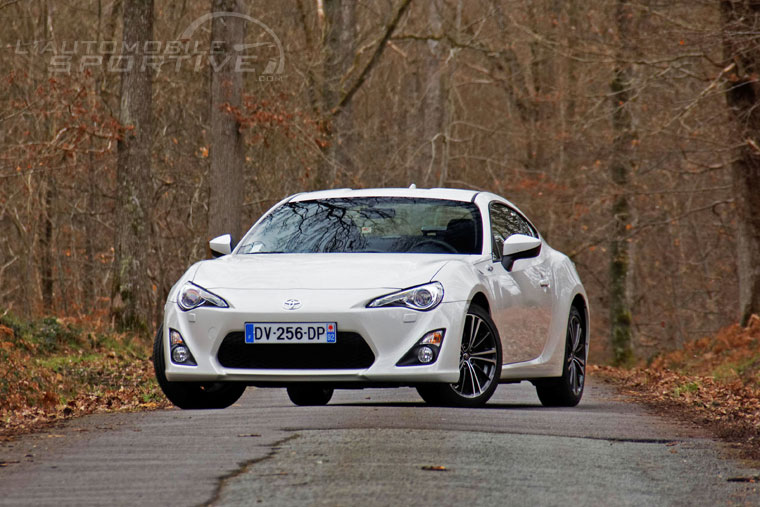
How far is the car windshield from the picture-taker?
995cm

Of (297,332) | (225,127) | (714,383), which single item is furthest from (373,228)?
(225,127)

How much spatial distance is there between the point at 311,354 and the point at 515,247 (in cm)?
208

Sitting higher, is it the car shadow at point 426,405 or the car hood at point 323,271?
the car hood at point 323,271

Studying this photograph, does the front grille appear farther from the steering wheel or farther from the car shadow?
the steering wheel

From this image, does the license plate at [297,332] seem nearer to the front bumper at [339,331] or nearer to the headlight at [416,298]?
the front bumper at [339,331]

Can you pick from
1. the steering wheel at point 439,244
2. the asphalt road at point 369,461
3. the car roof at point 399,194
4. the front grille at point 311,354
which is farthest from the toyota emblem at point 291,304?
the car roof at point 399,194

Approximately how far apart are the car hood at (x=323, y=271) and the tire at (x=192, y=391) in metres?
0.70

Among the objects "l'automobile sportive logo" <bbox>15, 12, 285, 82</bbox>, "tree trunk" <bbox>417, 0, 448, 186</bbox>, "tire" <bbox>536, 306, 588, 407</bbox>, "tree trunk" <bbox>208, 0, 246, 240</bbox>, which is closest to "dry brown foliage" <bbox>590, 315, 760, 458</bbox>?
"tire" <bbox>536, 306, 588, 407</bbox>

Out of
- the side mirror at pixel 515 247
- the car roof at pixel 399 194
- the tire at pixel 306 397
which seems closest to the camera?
the side mirror at pixel 515 247

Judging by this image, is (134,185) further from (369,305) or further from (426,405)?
(369,305)

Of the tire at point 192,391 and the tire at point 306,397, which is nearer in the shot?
the tire at point 192,391

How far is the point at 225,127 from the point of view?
2272cm

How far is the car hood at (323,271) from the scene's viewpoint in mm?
8961

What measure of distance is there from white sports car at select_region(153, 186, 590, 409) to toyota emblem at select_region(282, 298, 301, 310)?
12 mm
